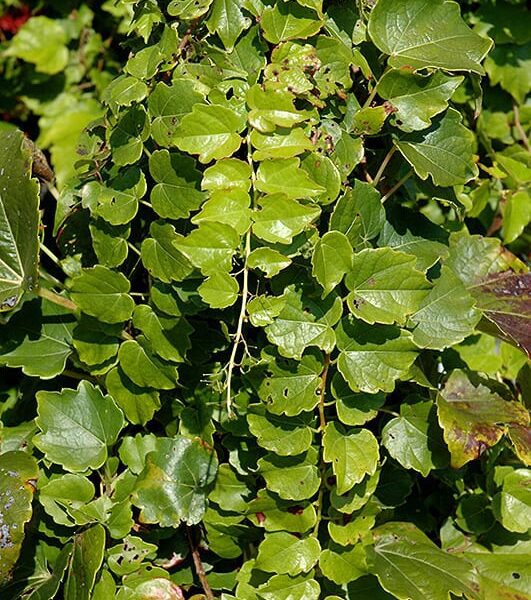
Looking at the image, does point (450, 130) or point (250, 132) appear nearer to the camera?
point (250, 132)

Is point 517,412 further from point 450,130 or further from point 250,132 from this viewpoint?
point 250,132

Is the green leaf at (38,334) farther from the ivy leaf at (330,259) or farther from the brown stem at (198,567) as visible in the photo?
the ivy leaf at (330,259)

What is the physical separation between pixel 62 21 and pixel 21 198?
5.45ft

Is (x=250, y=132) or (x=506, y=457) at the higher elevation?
(x=250, y=132)

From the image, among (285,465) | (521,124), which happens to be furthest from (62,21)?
(285,465)

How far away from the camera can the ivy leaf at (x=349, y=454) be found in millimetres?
1227

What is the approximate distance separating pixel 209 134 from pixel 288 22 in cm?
21

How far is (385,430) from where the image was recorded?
134 cm

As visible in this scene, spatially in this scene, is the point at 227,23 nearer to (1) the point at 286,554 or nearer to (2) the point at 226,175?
(2) the point at 226,175

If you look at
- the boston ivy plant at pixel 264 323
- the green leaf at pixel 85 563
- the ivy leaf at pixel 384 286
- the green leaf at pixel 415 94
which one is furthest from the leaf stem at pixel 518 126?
the green leaf at pixel 85 563

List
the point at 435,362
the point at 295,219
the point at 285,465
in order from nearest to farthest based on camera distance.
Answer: the point at 295,219
the point at 285,465
the point at 435,362

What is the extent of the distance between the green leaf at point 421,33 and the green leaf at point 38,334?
28.3 inches

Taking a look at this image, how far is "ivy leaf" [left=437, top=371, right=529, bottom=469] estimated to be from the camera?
1249mm

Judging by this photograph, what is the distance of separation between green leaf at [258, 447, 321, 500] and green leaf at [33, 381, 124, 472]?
0.26 meters
